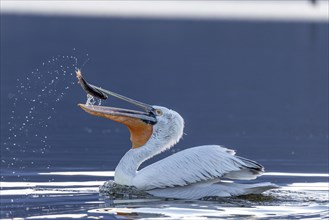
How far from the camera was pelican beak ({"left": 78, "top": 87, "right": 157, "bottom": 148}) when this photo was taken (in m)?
12.8

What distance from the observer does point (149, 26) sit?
5909 cm

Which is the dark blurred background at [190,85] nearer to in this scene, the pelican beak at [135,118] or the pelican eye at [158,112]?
the pelican beak at [135,118]

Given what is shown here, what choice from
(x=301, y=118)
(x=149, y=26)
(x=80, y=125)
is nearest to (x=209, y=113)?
(x=301, y=118)

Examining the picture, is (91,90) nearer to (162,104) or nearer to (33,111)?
(33,111)

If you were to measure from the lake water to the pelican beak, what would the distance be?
0.63m

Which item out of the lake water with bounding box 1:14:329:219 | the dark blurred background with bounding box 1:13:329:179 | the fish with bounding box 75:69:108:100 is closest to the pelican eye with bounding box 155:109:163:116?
the fish with bounding box 75:69:108:100

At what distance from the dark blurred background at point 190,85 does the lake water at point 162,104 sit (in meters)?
0.03

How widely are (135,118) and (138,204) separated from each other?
4.59 ft

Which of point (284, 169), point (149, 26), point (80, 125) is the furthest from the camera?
point (149, 26)

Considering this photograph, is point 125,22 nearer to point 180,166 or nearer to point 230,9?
point 230,9

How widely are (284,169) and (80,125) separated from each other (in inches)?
181

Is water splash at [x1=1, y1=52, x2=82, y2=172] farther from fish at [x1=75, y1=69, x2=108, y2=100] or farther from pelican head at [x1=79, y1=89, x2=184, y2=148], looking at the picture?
pelican head at [x1=79, y1=89, x2=184, y2=148]

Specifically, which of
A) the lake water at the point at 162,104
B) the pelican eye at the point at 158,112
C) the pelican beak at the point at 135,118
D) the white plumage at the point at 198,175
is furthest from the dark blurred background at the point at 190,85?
the white plumage at the point at 198,175

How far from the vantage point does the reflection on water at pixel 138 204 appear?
11008mm
